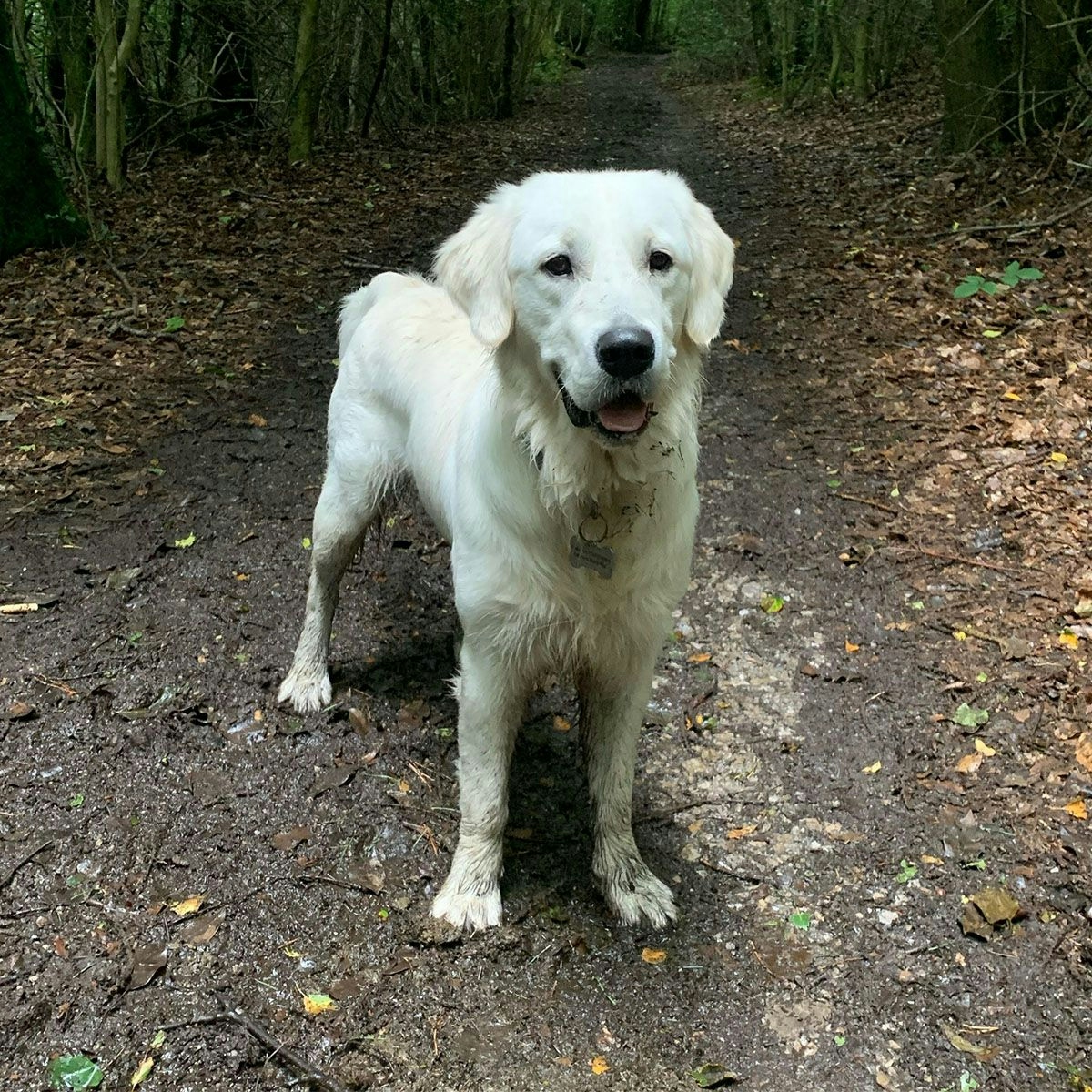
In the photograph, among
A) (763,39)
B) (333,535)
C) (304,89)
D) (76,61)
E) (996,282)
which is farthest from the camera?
(763,39)

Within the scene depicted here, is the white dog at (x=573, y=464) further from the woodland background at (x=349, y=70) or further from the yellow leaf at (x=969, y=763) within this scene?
the woodland background at (x=349, y=70)

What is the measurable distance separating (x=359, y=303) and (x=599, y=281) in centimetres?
208

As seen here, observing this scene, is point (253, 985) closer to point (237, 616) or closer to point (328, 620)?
point (328, 620)

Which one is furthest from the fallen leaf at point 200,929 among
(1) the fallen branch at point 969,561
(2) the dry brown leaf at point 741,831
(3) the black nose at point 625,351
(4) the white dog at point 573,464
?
(1) the fallen branch at point 969,561

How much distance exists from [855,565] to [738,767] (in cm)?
152

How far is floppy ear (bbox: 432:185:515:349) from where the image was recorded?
8.77 ft

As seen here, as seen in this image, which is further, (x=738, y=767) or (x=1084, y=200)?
(x=1084, y=200)

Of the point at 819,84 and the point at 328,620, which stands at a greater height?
the point at 819,84

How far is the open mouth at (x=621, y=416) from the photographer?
2461mm

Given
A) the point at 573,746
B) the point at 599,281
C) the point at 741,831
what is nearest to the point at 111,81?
the point at 573,746

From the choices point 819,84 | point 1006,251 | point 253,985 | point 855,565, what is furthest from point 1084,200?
point 819,84

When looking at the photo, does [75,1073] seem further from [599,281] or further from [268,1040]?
[599,281]

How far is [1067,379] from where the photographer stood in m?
5.82

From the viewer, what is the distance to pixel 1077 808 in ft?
11.2
